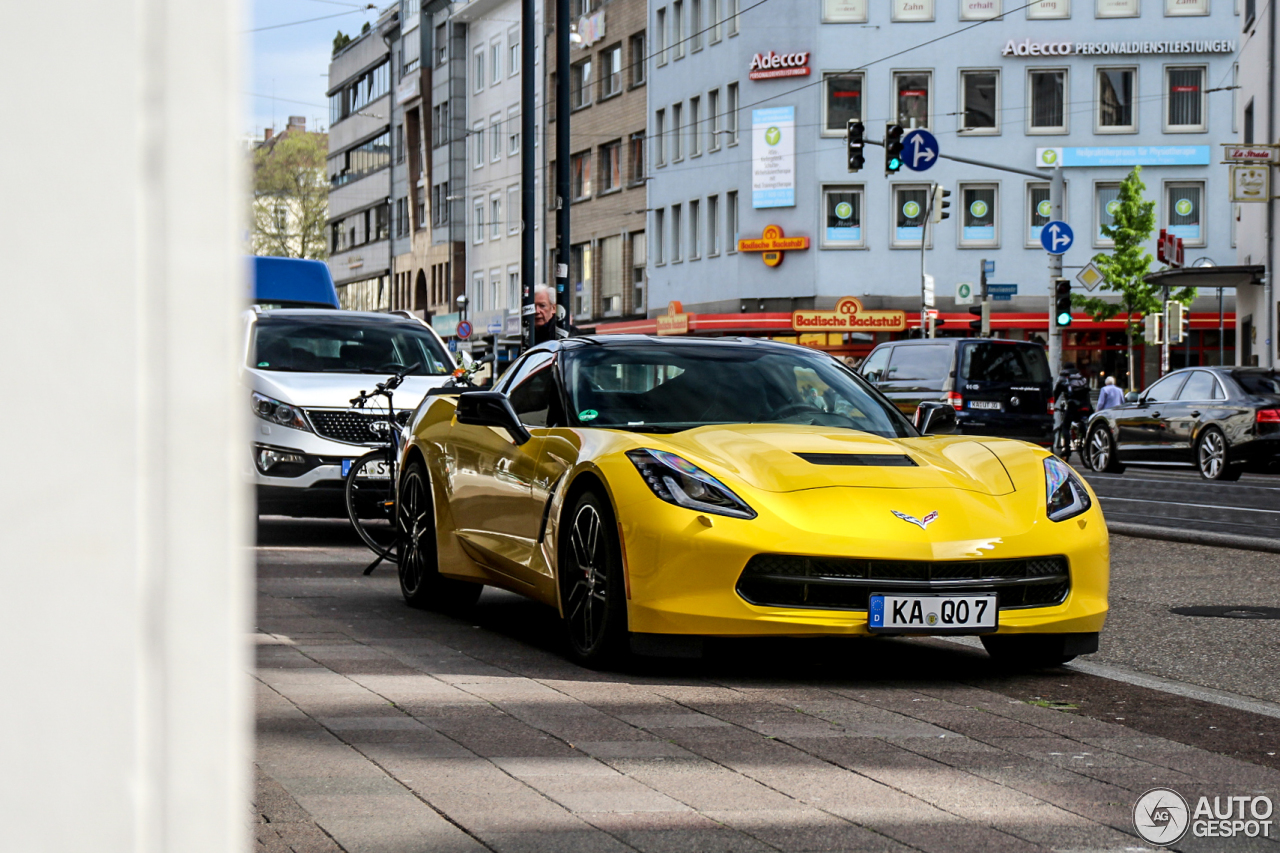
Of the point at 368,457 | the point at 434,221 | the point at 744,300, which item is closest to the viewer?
the point at 368,457

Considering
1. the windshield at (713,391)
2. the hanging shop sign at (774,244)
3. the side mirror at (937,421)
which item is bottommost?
the side mirror at (937,421)

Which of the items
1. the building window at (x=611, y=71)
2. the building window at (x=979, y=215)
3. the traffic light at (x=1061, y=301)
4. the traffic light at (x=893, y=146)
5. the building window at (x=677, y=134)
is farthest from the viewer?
the building window at (x=611, y=71)

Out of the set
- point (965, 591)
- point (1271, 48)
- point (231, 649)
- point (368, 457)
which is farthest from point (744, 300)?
point (231, 649)

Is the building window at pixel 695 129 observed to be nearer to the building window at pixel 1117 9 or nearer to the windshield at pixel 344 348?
the building window at pixel 1117 9

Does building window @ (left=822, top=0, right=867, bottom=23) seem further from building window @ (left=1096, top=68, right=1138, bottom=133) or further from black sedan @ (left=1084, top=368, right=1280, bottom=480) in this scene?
black sedan @ (left=1084, top=368, right=1280, bottom=480)

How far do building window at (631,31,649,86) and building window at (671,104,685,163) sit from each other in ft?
9.69

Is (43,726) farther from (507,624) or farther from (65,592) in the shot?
(507,624)

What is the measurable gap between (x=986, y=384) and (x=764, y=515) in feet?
58.5

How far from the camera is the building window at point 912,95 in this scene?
185 feet

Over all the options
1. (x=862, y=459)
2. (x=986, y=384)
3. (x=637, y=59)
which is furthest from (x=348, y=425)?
(x=637, y=59)

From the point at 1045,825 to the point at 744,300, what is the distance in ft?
178

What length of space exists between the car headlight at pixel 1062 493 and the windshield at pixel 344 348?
7996 mm

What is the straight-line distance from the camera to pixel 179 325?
2.40 feet

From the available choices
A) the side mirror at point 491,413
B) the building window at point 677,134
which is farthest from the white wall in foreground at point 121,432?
the building window at point 677,134
